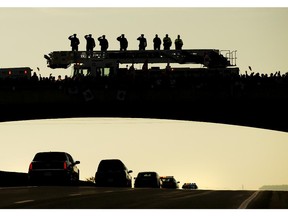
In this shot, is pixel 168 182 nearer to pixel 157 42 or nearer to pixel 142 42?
pixel 157 42

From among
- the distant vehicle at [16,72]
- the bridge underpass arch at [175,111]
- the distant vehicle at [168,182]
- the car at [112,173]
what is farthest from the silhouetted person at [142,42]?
the distant vehicle at [168,182]

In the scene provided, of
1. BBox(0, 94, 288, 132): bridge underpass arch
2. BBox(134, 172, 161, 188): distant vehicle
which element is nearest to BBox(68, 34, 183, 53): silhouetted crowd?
BBox(0, 94, 288, 132): bridge underpass arch

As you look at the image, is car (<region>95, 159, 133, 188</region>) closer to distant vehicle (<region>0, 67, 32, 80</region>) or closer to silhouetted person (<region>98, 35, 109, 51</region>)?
silhouetted person (<region>98, 35, 109, 51</region>)

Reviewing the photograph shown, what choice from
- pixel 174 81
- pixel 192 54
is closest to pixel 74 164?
pixel 174 81

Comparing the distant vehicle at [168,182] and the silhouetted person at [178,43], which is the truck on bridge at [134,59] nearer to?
the silhouetted person at [178,43]

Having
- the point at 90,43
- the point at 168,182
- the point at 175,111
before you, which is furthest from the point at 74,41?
the point at 168,182

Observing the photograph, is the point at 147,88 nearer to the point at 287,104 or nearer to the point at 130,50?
the point at 130,50
